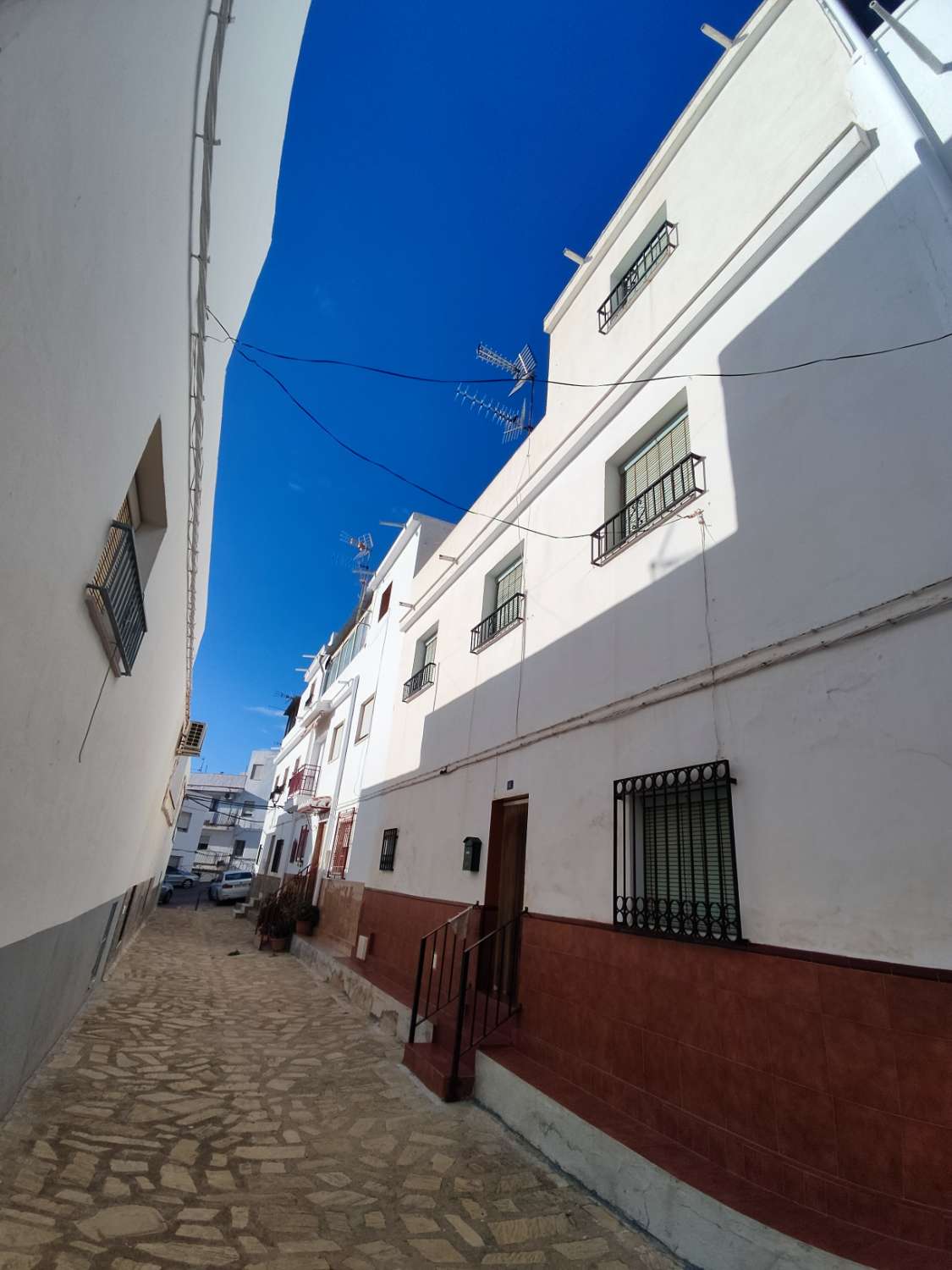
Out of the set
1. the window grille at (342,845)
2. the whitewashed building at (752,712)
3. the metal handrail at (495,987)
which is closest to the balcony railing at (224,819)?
the window grille at (342,845)

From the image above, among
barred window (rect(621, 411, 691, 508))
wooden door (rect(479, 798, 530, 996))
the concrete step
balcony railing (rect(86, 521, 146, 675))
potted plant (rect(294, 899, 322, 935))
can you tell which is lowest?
the concrete step

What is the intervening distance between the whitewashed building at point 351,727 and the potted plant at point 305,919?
0.83 metres

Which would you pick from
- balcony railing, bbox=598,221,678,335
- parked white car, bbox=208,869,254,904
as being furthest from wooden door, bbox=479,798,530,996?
parked white car, bbox=208,869,254,904

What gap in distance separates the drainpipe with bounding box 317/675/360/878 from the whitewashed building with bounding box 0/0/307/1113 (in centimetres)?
759

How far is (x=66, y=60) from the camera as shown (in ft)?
6.19

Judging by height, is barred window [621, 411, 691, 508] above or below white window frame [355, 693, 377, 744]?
above

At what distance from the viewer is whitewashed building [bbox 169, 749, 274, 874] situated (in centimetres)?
3841

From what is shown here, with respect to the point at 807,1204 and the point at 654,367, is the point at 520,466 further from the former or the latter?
the point at 807,1204

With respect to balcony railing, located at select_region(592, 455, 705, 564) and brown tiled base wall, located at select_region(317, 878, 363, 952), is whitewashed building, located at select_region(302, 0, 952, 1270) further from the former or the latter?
brown tiled base wall, located at select_region(317, 878, 363, 952)

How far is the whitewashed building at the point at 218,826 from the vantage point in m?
38.4

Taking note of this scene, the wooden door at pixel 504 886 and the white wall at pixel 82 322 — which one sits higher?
the white wall at pixel 82 322

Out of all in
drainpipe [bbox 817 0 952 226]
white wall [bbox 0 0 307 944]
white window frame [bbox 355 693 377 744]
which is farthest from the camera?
white window frame [bbox 355 693 377 744]

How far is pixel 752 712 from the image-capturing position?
3.70 metres

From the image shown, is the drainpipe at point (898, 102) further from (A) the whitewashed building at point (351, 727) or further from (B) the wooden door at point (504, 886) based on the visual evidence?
A: (A) the whitewashed building at point (351, 727)
